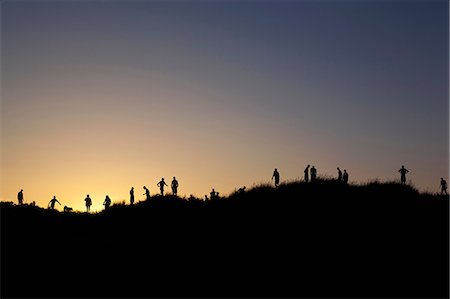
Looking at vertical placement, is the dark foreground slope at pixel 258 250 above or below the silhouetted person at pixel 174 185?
below

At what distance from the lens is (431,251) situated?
19.0 metres

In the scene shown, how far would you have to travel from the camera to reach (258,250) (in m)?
20.5

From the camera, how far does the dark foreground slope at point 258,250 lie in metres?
17.2

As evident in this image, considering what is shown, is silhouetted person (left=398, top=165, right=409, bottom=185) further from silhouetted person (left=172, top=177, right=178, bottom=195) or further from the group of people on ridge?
silhouetted person (left=172, top=177, right=178, bottom=195)

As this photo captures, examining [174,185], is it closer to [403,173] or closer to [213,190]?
[213,190]

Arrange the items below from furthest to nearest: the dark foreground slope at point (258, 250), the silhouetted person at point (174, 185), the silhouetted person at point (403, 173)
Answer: the silhouetted person at point (174, 185)
the silhouetted person at point (403, 173)
the dark foreground slope at point (258, 250)

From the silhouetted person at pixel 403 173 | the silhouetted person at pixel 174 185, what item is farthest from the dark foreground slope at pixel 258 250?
the silhouetted person at pixel 174 185

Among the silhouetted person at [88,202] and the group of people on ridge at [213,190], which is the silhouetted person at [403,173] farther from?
the silhouetted person at [88,202]

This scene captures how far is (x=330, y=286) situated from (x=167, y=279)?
284 inches

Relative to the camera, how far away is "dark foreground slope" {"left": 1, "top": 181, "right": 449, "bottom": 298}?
56.3 feet

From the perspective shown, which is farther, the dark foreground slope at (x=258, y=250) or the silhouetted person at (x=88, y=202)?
the silhouetted person at (x=88, y=202)

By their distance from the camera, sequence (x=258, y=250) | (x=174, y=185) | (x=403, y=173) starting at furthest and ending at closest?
(x=174, y=185) < (x=403, y=173) < (x=258, y=250)

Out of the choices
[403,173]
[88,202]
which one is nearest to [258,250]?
[403,173]

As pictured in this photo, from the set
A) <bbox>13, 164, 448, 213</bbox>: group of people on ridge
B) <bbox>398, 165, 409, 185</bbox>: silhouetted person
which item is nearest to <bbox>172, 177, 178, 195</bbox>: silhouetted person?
<bbox>13, 164, 448, 213</bbox>: group of people on ridge
